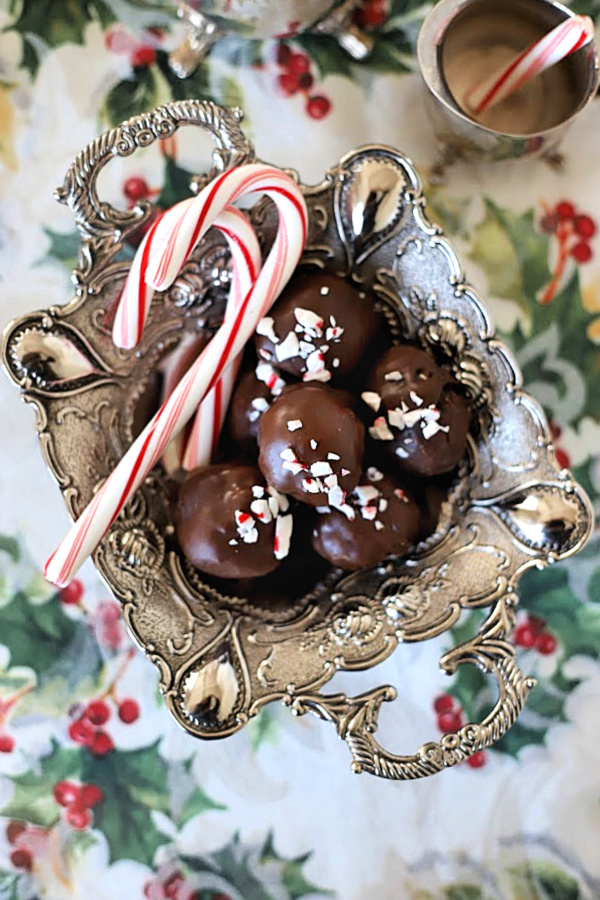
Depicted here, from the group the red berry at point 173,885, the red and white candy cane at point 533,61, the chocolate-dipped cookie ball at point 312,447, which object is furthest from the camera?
the red berry at point 173,885

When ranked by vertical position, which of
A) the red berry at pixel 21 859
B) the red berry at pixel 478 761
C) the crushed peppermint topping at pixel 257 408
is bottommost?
the red berry at pixel 21 859

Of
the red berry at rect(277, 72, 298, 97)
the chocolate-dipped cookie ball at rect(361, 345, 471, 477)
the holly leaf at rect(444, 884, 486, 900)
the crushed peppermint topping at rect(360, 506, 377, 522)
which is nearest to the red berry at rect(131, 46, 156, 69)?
the red berry at rect(277, 72, 298, 97)

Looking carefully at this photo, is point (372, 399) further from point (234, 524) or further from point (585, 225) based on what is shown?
point (585, 225)

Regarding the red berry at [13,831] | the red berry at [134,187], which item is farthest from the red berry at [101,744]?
the red berry at [134,187]

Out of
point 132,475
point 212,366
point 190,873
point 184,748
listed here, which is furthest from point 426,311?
point 190,873

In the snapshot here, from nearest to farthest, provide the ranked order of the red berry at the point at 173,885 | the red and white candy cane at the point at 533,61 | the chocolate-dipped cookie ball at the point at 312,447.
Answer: the chocolate-dipped cookie ball at the point at 312,447, the red and white candy cane at the point at 533,61, the red berry at the point at 173,885

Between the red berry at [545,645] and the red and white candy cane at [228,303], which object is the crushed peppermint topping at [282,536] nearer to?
the red and white candy cane at [228,303]

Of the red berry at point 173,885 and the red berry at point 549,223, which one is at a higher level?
the red berry at point 549,223
